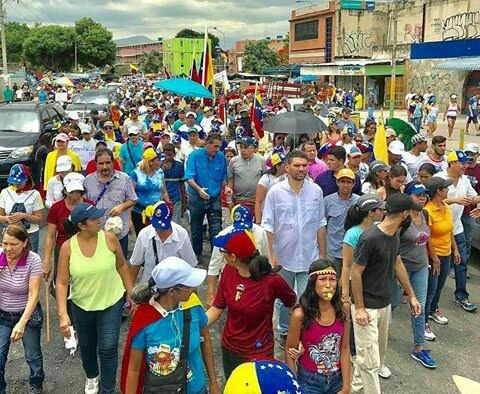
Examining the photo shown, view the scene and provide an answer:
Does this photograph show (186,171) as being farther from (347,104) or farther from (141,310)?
(347,104)

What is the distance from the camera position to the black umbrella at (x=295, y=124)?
7891 millimetres

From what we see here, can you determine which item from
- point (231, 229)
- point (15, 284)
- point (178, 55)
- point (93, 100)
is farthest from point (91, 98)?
point (178, 55)

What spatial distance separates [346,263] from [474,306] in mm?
2665

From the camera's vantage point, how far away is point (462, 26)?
3316 cm

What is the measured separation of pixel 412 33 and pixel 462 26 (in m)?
6.42

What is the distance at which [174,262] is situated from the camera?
2.86 m

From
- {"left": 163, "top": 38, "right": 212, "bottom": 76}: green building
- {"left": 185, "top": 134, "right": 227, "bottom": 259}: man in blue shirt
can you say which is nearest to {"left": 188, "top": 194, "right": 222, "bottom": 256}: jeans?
{"left": 185, "top": 134, "right": 227, "bottom": 259}: man in blue shirt

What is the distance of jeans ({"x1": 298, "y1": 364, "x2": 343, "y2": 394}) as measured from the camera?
3.34 m

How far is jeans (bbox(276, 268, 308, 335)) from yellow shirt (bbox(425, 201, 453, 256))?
154cm

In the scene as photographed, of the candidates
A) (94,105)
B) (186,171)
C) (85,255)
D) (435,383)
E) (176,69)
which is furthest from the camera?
(176,69)

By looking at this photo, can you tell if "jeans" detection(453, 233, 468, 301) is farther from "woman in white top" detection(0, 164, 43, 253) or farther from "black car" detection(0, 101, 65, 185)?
"black car" detection(0, 101, 65, 185)

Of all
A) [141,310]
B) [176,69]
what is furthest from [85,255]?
[176,69]

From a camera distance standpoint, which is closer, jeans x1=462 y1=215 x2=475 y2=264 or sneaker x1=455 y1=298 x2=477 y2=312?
sneaker x1=455 y1=298 x2=477 y2=312

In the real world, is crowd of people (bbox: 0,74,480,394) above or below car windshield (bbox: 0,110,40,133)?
below
